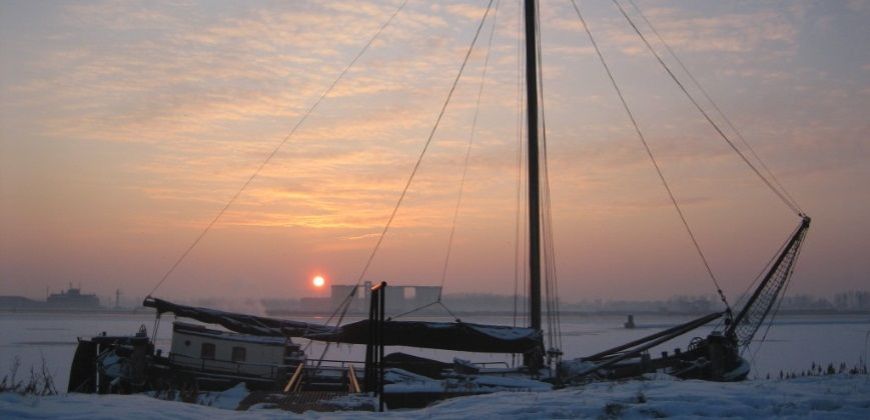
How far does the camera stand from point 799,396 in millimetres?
12359

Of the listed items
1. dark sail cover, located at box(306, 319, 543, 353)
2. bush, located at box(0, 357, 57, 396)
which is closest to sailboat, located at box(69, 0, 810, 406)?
dark sail cover, located at box(306, 319, 543, 353)

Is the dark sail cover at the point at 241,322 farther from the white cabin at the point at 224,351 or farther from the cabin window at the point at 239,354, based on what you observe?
the cabin window at the point at 239,354

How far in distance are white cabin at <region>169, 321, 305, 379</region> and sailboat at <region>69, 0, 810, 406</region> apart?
3cm

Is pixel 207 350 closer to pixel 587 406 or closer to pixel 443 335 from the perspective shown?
pixel 443 335

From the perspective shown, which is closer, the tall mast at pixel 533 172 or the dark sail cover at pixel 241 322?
the tall mast at pixel 533 172

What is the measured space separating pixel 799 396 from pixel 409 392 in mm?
8691

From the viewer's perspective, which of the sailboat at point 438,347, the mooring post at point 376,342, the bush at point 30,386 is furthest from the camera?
the sailboat at point 438,347

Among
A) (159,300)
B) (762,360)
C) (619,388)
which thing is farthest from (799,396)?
(762,360)

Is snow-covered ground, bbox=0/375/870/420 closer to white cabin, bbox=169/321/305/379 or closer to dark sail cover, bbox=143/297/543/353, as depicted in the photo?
dark sail cover, bbox=143/297/543/353

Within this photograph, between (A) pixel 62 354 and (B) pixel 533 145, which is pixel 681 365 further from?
(A) pixel 62 354

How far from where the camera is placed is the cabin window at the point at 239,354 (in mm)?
27847

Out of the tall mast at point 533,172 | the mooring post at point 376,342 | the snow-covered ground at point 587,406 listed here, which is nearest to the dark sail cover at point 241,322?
the tall mast at point 533,172

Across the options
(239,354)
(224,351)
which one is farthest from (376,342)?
(224,351)

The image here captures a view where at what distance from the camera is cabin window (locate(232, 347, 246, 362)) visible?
27.8 metres
